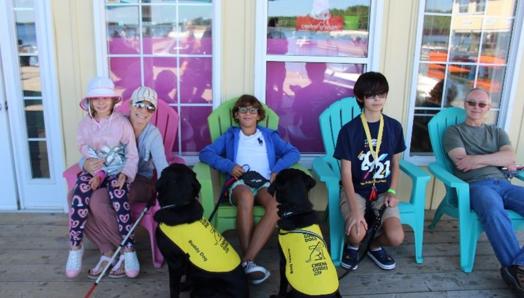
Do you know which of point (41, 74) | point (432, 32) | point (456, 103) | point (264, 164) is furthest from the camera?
point (456, 103)

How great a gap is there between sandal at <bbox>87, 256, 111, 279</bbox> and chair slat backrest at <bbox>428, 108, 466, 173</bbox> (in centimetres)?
218

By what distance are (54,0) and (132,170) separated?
4.33 ft

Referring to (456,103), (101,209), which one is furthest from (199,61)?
(456,103)

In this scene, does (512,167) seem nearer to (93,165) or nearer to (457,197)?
(457,197)

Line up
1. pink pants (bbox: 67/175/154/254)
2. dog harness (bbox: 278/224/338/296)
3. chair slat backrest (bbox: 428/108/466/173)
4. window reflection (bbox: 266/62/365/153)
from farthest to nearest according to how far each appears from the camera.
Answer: window reflection (bbox: 266/62/365/153) < chair slat backrest (bbox: 428/108/466/173) < pink pants (bbox: 67/175/154/254) < dog harness (bbox: 278/224/338/296)

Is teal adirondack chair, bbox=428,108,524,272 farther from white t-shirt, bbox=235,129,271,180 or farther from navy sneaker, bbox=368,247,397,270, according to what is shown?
white t-shirt, bbox=235,129,271,180

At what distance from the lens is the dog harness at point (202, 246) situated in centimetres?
185

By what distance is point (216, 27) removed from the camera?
9.26 ft

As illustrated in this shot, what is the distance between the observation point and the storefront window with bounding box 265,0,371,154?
2.93m

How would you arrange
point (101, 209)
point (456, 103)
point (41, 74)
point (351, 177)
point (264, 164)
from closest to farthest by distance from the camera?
point (101, 209) → point (351, 177) → point (264, 164) → point (41, 74) → point (456, 103)

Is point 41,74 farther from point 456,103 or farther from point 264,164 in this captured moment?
point 456,103

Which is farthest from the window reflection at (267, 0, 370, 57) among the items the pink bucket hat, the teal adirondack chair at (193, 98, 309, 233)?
the pink bucket hat

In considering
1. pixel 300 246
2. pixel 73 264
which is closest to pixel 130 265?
pixel 73 264

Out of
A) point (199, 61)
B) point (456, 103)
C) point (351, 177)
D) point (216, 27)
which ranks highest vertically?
point (216, 27)
